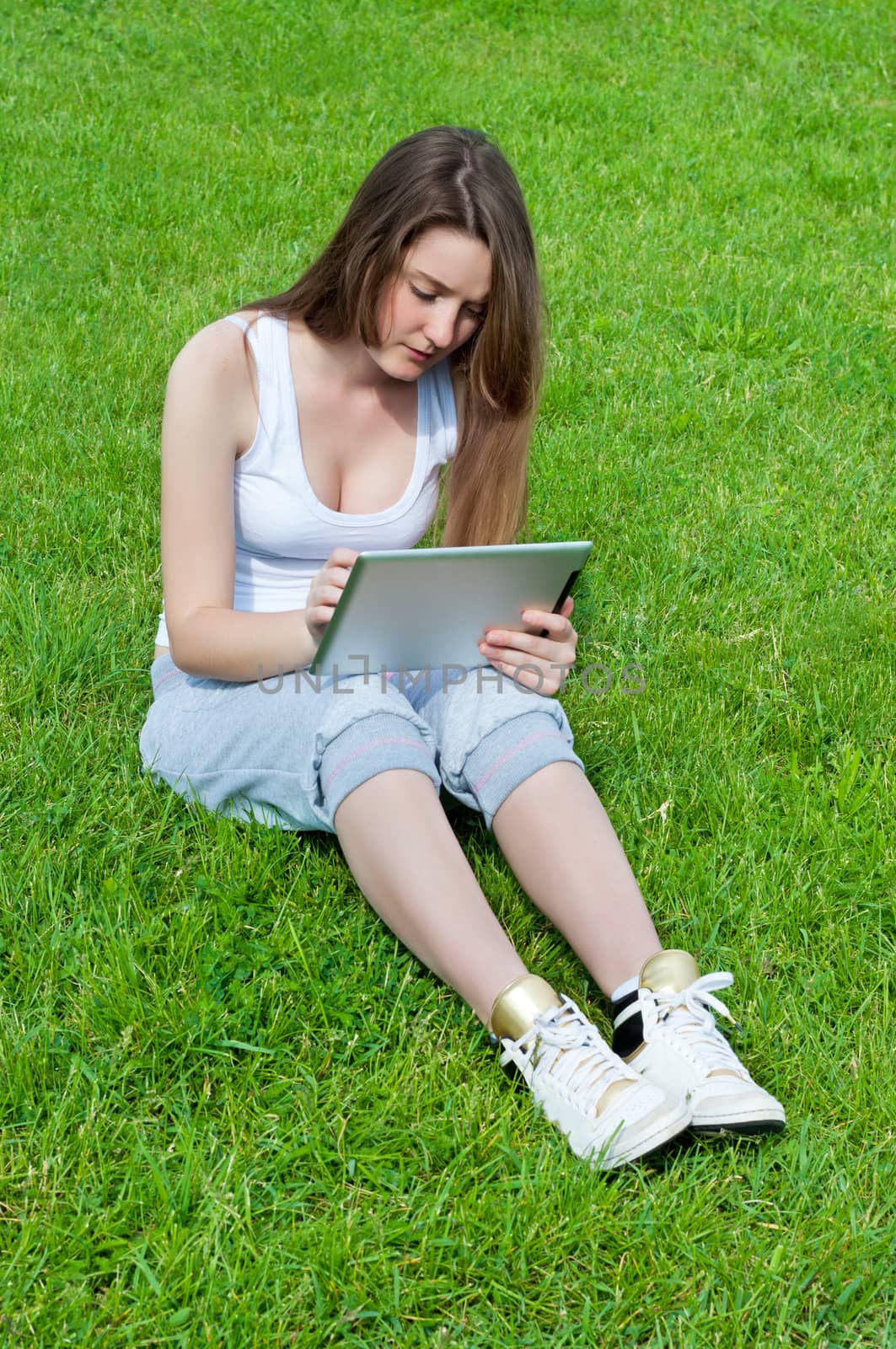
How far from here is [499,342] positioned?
2.73 meters

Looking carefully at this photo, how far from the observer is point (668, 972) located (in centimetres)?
222

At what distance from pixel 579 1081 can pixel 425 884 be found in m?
0.41

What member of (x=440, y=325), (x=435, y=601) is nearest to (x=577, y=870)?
(x=435, y=601)

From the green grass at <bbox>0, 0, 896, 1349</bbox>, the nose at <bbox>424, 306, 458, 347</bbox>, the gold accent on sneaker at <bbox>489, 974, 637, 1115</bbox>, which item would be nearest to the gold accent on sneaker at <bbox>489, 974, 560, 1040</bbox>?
the gold accent on sneaker at <bbox>489, 974, 637, 1115</bbox>

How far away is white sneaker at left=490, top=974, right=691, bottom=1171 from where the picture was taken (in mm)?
1993

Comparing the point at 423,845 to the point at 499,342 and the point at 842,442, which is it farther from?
the point at 842,442

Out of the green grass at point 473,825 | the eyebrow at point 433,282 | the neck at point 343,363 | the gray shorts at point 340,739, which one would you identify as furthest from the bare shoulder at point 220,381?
the green grass at point 473,825

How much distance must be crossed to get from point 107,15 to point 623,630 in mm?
6409

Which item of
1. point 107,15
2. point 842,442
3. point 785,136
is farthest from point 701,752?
point 107,15

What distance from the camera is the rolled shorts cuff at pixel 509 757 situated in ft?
7.89

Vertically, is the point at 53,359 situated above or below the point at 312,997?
above

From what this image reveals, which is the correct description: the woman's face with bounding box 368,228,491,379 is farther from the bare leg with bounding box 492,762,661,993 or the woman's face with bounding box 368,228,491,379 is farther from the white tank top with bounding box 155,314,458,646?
the bare leg with bounding box 492,762,661,993

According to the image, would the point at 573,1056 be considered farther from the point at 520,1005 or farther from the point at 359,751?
the point at 359,751

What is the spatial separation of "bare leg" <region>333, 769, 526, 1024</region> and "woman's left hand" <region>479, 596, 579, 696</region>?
0.34 m
